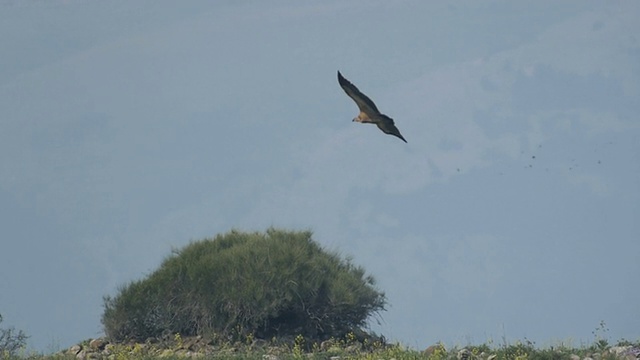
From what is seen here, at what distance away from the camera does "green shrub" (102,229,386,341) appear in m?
21.3

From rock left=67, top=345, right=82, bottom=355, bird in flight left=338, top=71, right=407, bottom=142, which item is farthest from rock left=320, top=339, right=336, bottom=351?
rock left=67, top=345, right=82, bottom=355

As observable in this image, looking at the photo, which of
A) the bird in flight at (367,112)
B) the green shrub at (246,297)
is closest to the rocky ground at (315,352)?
the green shrub at (246,297)

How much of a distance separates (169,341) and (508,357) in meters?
7.59

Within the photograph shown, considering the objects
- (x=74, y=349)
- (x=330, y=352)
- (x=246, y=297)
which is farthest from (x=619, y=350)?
(x=74, y=349)

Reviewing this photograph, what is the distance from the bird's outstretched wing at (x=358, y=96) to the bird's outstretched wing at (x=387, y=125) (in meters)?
0.14

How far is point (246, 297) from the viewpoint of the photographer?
21.3 meters

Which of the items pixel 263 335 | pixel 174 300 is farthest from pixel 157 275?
pixel 263 335

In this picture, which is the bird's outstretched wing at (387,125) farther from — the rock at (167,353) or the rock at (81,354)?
the rock at (81,354)

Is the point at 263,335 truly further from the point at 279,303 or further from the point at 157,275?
the point at 157,275

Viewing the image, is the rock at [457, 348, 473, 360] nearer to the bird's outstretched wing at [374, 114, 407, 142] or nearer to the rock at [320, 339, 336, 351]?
the bird's outstretched wing at [374, 114, 407, 142]

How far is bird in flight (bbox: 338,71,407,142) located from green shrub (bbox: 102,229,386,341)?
14.5 ft

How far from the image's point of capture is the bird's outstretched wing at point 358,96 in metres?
18.1

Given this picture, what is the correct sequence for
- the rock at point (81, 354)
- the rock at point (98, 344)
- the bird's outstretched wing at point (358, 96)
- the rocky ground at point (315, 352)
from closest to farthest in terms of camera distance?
the rocky ground at point (315, 352)
the bird's outstretched wing at point (358, 96)
the rock at point (81, 354)
the rock at point (98, 344)

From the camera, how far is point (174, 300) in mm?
21859
